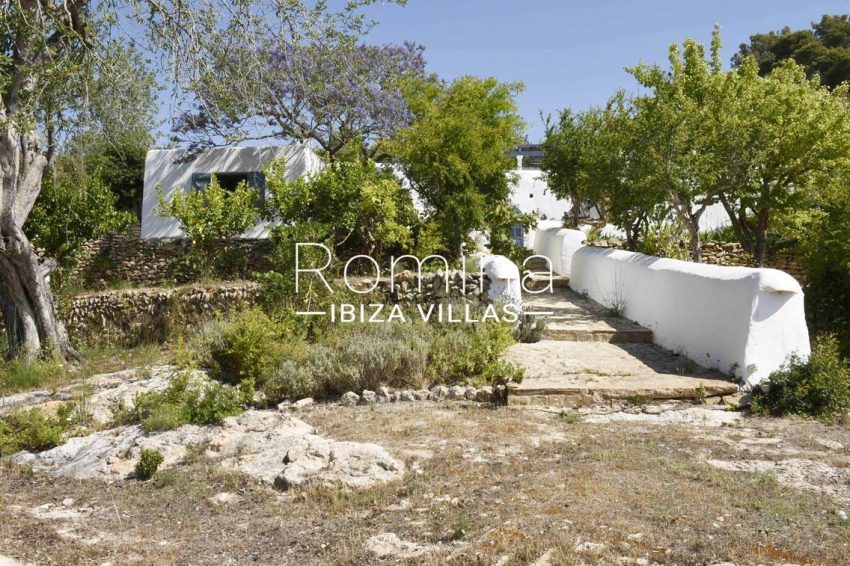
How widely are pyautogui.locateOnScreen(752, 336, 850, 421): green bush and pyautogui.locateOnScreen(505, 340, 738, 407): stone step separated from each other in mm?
400

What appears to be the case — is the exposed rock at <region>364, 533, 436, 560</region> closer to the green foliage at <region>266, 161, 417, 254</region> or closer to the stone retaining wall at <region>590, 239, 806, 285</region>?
the green foliage at <region>266, 161, 417, 254</region>

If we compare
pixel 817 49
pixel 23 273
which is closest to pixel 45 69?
pixel 23 273

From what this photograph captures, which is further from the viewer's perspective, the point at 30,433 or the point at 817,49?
the point at 817,49

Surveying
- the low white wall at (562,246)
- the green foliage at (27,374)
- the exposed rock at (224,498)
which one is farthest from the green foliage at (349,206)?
the exposed rock at (224,498)

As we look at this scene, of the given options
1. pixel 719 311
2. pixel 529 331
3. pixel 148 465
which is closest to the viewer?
pixel 148 465

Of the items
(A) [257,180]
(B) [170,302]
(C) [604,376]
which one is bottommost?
(C) [604,376]

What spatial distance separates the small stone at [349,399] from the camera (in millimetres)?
8148

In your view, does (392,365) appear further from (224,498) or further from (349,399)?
(224,498)

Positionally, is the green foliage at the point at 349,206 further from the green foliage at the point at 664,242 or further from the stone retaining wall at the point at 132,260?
the green foliage at the point at 664,242

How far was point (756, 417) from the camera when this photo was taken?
734 cm

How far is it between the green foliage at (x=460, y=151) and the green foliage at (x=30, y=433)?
7.40m

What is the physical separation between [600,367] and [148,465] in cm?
521

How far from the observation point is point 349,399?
323 inches

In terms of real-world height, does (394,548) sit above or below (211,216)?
below
